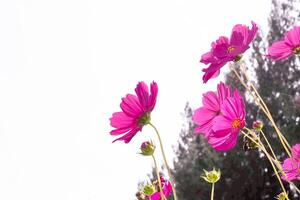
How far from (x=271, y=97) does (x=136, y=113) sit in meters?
15.7

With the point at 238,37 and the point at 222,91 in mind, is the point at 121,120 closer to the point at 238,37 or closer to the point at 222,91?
the point at 222,91

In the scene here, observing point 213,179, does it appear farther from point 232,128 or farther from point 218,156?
point 218,156

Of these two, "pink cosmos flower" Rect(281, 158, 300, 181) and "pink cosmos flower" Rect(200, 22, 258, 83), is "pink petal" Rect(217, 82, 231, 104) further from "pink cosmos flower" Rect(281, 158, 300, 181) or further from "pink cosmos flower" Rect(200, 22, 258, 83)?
"pink cosmos flower" Rect(281, 158, 300, 181)

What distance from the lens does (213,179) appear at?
1267 millimetres

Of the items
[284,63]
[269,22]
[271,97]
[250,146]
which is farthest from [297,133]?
[250,146]

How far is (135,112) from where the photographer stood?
1.26 meters

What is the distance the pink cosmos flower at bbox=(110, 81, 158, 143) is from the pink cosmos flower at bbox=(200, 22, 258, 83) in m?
0.20

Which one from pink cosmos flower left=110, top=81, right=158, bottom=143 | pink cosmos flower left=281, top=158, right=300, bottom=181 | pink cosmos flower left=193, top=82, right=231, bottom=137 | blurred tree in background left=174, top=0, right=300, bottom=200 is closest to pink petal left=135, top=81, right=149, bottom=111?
pink cosmos flower left=110, top=81, right=158, bottom=143

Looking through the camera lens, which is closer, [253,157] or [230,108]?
[230,108]

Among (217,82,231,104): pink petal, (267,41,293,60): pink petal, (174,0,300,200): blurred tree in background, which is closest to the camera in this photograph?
(217,82,231,104): pink petal

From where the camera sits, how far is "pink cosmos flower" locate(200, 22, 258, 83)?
132 cm

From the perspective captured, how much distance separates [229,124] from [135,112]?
0.26 meters

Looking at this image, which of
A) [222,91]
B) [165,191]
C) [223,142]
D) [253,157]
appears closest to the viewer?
[223,142]

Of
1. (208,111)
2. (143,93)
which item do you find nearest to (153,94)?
(143,93)
